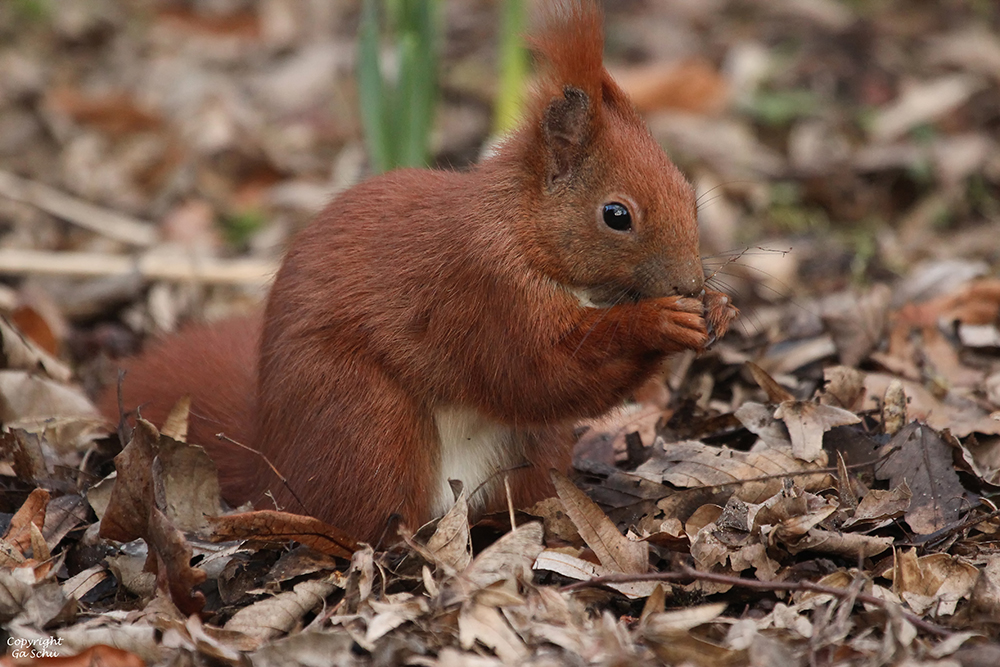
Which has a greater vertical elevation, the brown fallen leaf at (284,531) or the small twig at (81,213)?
the small twig at (81,213)

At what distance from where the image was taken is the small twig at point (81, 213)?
17.9 ft

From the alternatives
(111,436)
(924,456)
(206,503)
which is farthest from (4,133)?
(924,456)

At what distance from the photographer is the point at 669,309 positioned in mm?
2709

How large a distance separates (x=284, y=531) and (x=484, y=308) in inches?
29.1

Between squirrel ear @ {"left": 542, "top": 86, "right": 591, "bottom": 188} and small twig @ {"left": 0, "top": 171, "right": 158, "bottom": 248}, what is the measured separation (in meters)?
3.18

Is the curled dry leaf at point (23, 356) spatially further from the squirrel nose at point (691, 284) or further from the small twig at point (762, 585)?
the squirrel nose at point (691, 284)

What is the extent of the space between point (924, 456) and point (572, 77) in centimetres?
140

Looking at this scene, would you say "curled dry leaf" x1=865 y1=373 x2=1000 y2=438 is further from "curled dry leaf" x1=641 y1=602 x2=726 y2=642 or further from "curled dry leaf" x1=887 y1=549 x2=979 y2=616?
"curled dry leaf" x1=641 y1=602 x2=726 y2=642

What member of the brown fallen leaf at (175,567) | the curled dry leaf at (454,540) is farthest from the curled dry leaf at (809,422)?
the brown fallen leaf at (175,567)

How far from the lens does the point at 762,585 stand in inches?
99.8

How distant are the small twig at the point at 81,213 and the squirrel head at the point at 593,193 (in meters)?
3.16

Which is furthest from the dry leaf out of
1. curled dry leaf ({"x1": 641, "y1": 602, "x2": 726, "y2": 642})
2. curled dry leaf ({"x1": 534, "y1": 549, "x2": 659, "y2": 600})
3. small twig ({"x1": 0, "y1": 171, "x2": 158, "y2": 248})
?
small twig ({"x1": 0, "y1": 171, "x2": 158, "y2": 248})

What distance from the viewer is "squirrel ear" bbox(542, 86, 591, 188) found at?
2.82 meters

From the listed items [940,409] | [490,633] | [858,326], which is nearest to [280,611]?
[490,633]
